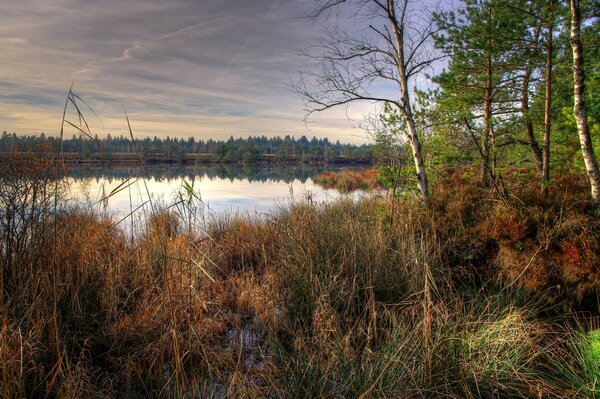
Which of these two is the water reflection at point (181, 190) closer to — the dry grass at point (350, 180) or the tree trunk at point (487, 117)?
the dry grass at point (350, 180)

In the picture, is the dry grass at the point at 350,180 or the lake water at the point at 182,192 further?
the dry grass at the point at 350,180

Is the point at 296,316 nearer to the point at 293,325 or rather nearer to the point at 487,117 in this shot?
the point at 293,325

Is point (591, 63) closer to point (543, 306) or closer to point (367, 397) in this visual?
point (543, 306)

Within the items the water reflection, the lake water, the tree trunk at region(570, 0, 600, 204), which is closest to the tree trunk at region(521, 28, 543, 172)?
the tree trunk at region(570, 0, 600, 204)

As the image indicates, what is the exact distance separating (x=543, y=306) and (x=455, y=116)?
18.6 ft

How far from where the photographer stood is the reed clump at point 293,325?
2658 millimetres

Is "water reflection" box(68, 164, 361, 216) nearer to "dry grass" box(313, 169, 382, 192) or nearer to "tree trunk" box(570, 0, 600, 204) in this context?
"dry grass" box(313, 169, 382, 192)

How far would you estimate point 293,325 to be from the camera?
4.16 meters

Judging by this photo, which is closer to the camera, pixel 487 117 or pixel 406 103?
pixel 406 103

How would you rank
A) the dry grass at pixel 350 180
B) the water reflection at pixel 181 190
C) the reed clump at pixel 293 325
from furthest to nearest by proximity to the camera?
1. the dry grass at pixel 350 180
2. the water reflection at pixel 181 190
3. the reed clump at pixel 293 325

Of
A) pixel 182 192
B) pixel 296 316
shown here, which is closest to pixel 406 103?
pixel 296 316

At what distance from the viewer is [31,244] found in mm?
3129

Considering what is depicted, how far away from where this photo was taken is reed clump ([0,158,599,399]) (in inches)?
Result: 105

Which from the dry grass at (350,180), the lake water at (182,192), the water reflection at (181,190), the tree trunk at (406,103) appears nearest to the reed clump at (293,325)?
the lake water at (182,192)
